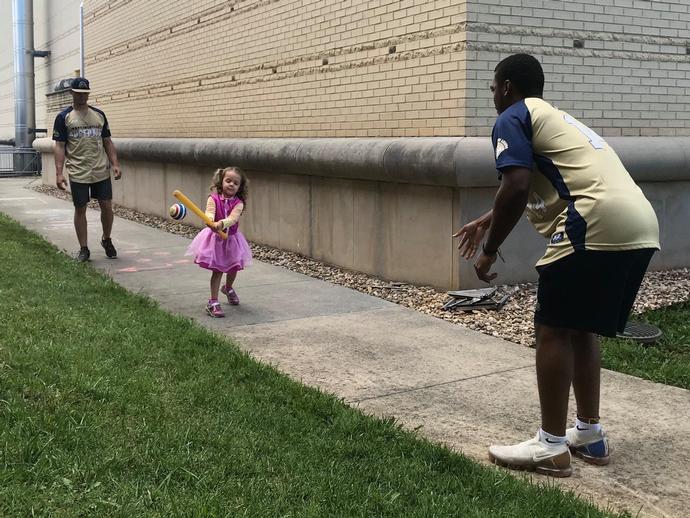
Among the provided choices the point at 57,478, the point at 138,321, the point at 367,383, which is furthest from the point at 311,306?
the point at 57,478

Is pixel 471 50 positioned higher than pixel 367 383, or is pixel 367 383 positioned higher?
pixel 471 50

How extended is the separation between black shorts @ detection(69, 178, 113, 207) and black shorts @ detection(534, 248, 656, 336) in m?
6.40

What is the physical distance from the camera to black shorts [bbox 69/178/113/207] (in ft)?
27.7

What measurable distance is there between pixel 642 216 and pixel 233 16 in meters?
8.45

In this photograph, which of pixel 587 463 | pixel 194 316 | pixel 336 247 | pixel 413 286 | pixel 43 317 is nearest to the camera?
pixel 587 463

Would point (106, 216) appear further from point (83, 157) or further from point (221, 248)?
point (221, 248)

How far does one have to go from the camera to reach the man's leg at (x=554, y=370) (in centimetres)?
319

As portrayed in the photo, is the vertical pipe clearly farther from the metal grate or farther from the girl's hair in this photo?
the girl's hair

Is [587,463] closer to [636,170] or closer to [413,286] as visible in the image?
[413,286]

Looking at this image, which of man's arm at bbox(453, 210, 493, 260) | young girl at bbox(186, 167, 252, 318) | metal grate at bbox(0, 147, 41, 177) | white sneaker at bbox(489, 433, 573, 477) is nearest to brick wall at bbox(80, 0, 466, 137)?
young girl at bbox(186, 167, 252, 318)

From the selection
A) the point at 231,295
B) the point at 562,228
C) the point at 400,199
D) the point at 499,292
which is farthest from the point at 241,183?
the point at 562,228

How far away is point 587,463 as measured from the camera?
341 centimetres

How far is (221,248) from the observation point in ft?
20.1

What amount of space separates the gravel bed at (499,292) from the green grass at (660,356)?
0.51 meters
